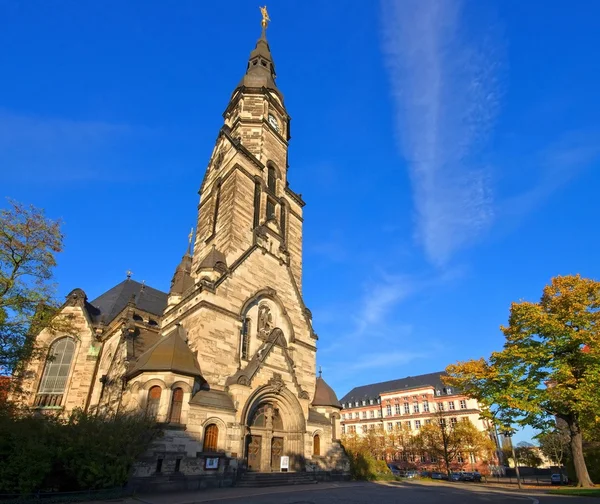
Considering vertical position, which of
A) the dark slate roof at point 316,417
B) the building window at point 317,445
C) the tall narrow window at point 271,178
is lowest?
the building window at point 317,445

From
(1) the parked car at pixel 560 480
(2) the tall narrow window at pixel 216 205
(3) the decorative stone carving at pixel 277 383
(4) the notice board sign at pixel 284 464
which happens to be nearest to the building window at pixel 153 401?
(3) the decorative stone carving at pixel 277 383

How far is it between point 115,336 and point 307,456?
1246 centimetres

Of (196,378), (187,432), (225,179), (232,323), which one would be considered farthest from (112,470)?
(225,179)

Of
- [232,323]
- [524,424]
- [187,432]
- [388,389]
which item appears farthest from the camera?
[388,389]

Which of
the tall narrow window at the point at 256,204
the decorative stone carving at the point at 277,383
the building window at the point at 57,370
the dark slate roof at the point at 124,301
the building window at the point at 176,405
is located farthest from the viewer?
the tall narrow window at the point at 256,204

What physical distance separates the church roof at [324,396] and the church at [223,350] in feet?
0.21

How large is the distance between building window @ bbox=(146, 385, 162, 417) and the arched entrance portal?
Result: 4.08 meters

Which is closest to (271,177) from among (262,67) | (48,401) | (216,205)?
(216,205)

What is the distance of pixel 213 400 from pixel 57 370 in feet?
38.7

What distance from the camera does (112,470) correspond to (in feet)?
33.8

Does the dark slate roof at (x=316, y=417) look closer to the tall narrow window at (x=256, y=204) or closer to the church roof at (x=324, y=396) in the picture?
the church roof at (x=324, y=396)

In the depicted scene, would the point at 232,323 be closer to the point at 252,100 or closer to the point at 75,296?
the point at 75,296

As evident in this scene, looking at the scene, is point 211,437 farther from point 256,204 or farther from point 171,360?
point 256,204

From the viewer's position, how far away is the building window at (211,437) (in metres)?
14.8
